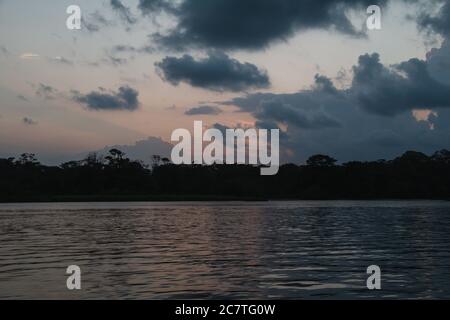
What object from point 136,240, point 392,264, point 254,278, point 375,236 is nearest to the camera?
point 254,278

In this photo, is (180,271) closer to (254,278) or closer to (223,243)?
(254,278)

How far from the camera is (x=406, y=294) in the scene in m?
24.1

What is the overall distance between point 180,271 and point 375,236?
28506 millimetres

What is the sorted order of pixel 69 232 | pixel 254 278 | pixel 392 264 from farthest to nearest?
1. pixel 69 232
2. pixel 392 264
3. pixel 254 278

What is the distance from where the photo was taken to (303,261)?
35.1 meters

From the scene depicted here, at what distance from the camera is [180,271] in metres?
31.0

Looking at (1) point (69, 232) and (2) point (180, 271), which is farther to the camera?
(1) point (69, 232)

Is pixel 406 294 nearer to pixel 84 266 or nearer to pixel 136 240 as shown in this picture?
pixel 84 266

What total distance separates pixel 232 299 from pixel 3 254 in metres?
23.6

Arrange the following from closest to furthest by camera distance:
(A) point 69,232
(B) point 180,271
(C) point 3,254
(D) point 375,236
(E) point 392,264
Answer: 1. (B) point 180,271
2. (E) point 392,264
3. (C) point 3,254
4. (D) point 375,236
5. (A) point 69,232

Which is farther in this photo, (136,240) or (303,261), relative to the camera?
(136,240)
